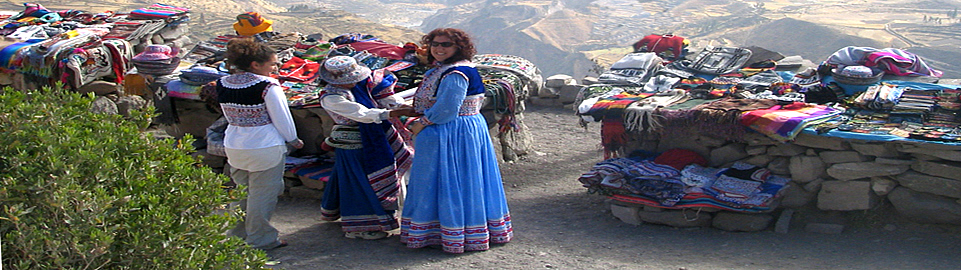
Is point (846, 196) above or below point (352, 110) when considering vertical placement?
below

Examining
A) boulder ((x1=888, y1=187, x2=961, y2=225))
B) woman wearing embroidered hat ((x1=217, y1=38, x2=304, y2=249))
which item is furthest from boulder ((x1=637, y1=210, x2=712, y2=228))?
woman wearing embroidered hat ((x1=217, y1=38, x2=304, y2=249))

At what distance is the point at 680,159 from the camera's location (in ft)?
19.4

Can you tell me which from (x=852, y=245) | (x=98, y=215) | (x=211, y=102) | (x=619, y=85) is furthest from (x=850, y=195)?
(x=98, y=215)

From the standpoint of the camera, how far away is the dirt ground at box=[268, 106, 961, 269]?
15.3 ft

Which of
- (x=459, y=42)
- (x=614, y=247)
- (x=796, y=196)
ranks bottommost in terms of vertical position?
(x=614, y=247)

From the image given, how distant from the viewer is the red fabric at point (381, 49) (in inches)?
310

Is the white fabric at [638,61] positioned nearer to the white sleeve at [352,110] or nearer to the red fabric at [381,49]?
the red fabric at [381,49]

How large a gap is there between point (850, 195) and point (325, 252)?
3.54m

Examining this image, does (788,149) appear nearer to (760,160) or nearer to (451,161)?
(760,160)

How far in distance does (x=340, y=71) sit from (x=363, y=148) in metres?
0.55

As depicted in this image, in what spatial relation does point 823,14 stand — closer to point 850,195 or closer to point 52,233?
point 850,195

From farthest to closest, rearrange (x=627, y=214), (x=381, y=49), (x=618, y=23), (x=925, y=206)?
(x=618, y=23)
(x=381, y=49)
(x=627, y=214)
(x=925, y=206)

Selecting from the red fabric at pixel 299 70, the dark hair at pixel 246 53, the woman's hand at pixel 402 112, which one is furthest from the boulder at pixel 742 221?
the red fabric at pixel 299 70

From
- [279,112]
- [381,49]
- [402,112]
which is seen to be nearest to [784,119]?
[402,112]
